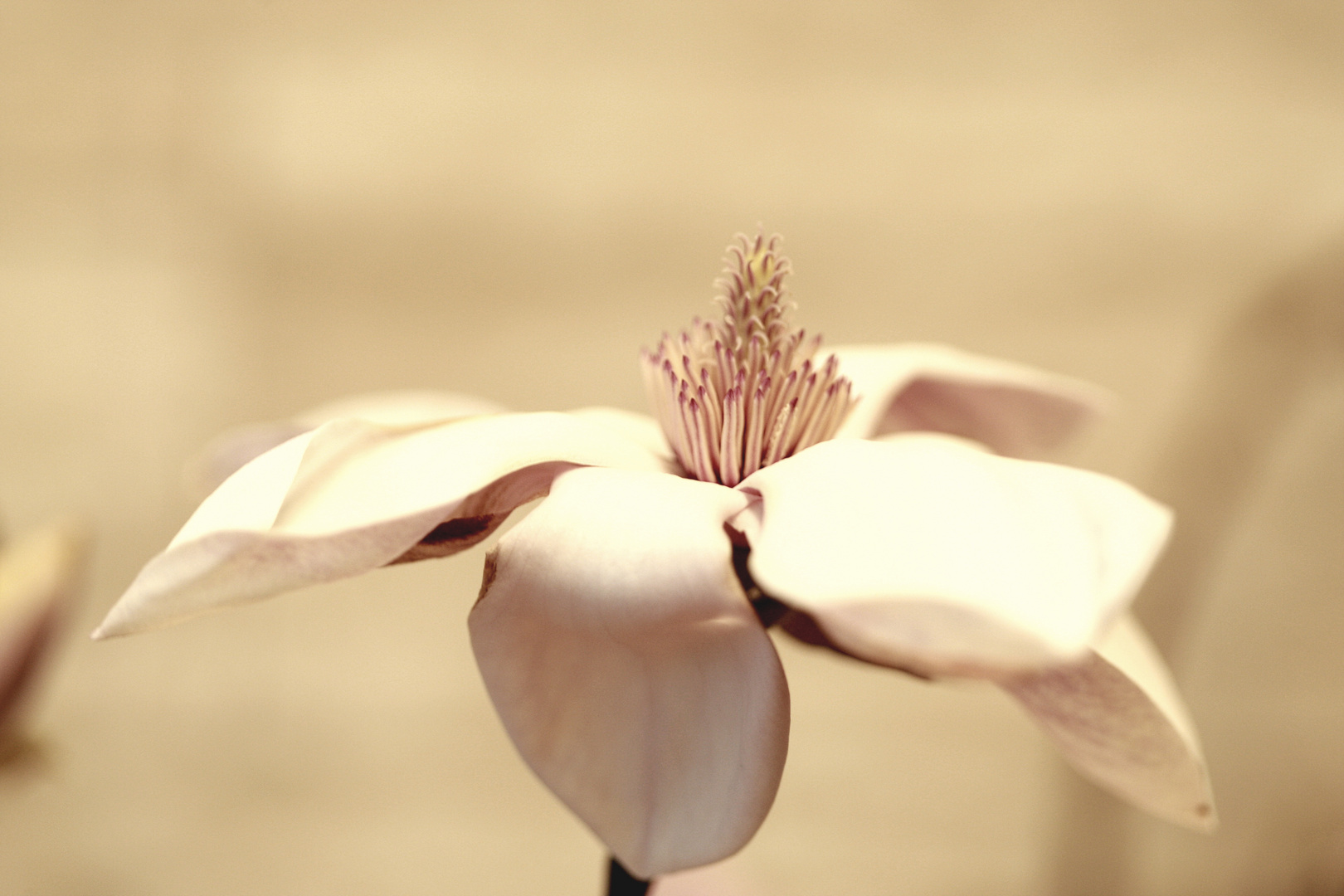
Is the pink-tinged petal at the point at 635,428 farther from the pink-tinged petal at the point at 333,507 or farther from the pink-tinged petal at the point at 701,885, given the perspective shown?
the pink-tinged petal at the point at 701,885

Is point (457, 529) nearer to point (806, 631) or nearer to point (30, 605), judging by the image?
point (806, 631)

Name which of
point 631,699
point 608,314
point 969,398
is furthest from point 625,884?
point 608,314

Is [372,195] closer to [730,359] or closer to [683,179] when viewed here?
[683,179]

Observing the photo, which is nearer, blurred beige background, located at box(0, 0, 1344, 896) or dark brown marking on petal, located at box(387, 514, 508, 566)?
dark brown marking on petal, located at box(387, 514, 508, 566)

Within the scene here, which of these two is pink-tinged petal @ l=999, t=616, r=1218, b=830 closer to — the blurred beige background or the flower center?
the flower center

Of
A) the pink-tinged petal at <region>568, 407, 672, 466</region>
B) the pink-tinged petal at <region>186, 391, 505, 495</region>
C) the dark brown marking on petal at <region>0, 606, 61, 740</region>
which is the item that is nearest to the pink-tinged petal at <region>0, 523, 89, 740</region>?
the dark brown marking on petal at <region>0, 606, 61, 740</region>
